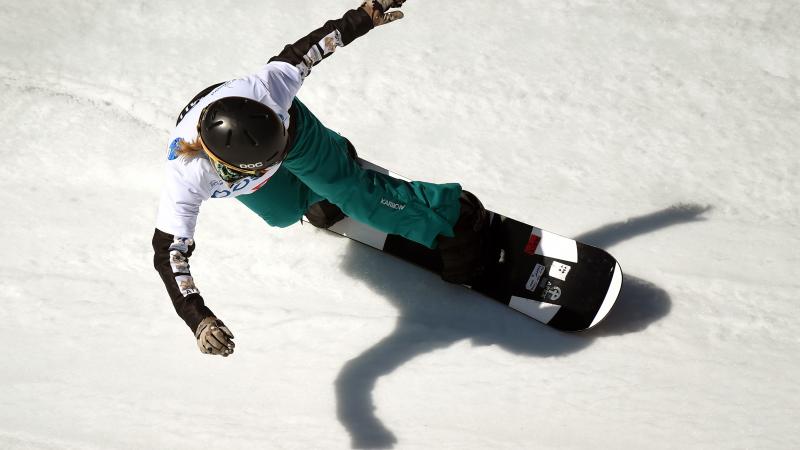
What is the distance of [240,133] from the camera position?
282cm

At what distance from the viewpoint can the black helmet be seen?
111 inches

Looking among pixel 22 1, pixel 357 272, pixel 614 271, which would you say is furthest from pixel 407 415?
pixel 22 1

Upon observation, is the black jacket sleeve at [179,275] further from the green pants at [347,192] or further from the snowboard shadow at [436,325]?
the snowboard shadow at [436,325]

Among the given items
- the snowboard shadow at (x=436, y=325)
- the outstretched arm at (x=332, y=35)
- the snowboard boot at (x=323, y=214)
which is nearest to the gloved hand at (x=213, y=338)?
the snowboard shadow at (x=436, y=325)

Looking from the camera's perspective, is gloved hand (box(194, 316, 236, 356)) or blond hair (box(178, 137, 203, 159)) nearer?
gloved hand (box(194, 316, 236, 356))

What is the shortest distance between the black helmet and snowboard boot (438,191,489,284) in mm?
1119

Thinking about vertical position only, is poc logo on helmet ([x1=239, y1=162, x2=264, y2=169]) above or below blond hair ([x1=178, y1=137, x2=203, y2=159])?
below

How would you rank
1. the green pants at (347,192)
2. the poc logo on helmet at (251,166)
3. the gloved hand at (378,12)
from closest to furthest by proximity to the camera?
the poc logo on helmet at (251,166) < the green pants at (347,192) < the gloved hand at (378,12)

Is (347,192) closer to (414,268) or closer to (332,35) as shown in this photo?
(332,35)

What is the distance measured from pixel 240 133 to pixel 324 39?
0.80m

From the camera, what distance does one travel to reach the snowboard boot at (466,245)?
3.73 meters

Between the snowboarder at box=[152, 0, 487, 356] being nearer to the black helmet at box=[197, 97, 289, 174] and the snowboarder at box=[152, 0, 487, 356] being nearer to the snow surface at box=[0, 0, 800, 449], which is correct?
the black helmet at box=[197, 97, 289, 174]

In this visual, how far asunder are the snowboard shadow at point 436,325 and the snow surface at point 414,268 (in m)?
0.01

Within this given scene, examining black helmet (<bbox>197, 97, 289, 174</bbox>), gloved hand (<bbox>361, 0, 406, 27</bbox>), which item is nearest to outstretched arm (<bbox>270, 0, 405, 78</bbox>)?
gloved hand (<bbox>361, 0, 406, 27</bbox>)
